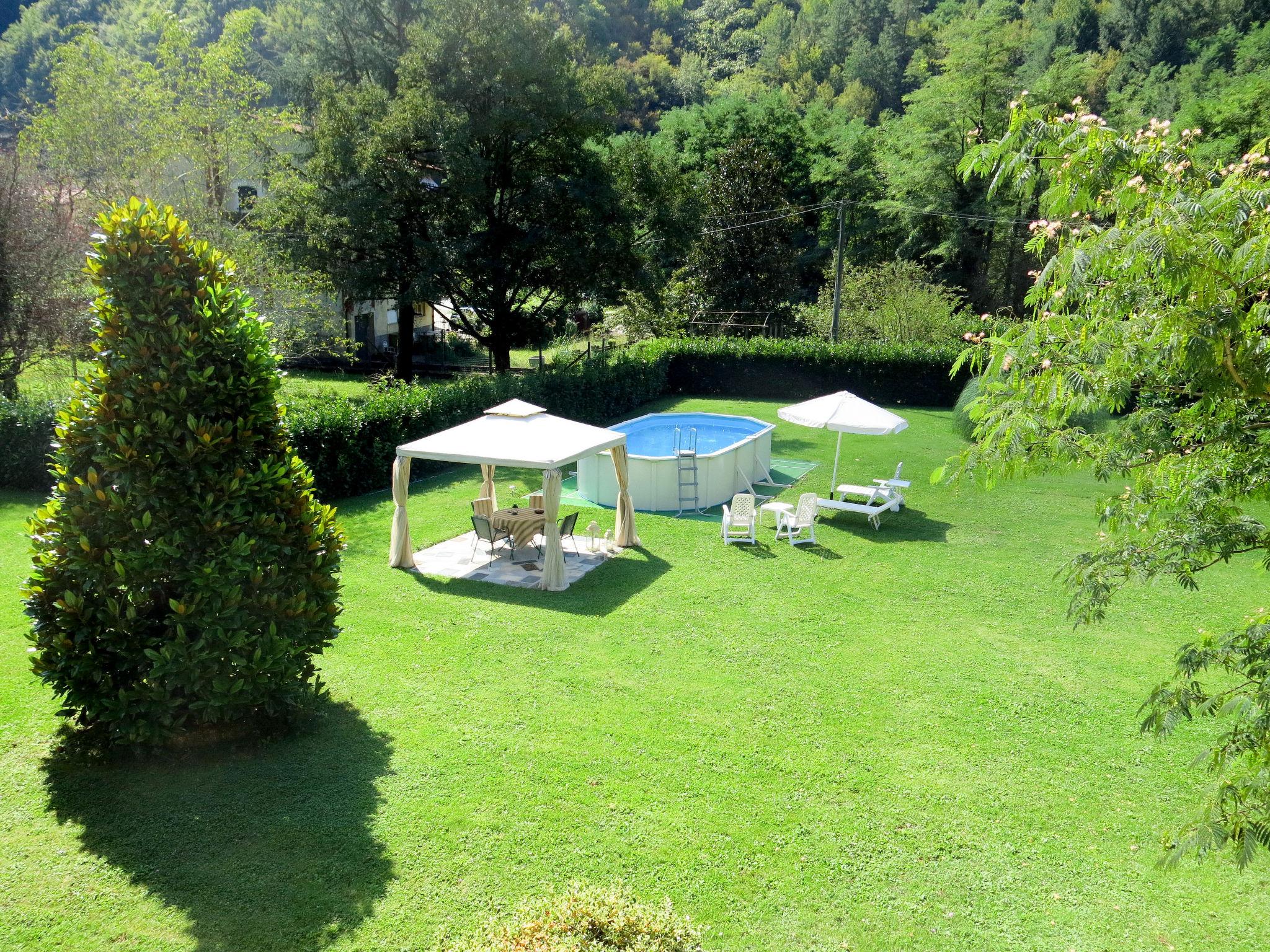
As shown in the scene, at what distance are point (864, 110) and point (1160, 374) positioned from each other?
73.0m

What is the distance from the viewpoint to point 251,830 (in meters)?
6.28

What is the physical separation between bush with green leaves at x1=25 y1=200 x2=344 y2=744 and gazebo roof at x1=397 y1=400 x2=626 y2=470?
4614 mm

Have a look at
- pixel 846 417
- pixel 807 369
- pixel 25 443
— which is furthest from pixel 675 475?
pixel 807 369

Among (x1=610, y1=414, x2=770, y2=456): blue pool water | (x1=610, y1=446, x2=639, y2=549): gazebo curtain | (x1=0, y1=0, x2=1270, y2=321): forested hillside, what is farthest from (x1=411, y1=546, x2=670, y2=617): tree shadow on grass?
(x1=0, y1=0, x2=1270, y2=321): forested hillside

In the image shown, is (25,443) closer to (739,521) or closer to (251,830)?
(251,830)

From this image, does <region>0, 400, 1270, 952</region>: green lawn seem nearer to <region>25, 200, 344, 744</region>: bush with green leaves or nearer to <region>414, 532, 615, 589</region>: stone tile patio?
<region>414, 532, 615, 589</region>: stone tile patio

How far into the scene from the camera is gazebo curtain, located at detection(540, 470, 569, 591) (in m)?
11.3

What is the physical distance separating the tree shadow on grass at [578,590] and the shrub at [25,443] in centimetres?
760

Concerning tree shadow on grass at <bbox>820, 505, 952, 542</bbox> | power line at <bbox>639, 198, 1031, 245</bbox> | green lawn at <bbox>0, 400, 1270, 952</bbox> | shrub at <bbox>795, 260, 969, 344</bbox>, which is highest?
power line at <bbox>639, 198, 1031, 245</bbox>

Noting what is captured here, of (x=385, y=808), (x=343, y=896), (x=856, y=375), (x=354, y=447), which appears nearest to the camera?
(x=343, y=896)

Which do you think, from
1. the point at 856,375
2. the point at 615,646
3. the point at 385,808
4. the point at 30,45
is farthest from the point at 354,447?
the point at 30,45

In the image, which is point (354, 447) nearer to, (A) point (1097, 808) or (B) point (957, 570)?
(B) point (957, 570)

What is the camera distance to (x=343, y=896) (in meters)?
5.62

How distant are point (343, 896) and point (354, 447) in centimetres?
1115
